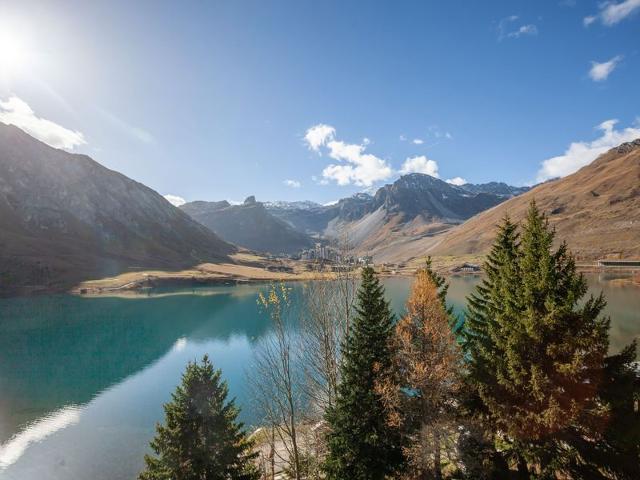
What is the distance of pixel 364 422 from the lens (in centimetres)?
1994

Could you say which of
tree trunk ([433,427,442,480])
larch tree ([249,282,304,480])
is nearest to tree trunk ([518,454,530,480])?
tree trunk ([433,427,442,480])

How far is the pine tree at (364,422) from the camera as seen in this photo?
1986 cm

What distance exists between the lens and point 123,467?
3012cm

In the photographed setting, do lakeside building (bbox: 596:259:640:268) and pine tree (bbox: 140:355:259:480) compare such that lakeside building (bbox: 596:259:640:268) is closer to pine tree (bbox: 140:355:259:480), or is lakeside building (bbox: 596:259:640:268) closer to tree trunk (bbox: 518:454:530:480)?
tree trunk (bbox: 518:454:530:480)

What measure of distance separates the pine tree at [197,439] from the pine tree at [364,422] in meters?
4.84

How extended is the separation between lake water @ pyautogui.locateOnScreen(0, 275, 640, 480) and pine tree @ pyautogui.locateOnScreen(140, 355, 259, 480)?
1592 cm

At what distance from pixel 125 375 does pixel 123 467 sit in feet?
99.3

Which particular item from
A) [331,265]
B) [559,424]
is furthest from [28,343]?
[559,424]

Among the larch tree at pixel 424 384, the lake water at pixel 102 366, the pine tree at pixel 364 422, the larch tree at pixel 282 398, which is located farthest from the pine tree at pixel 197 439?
the lake water at pixel 102 366

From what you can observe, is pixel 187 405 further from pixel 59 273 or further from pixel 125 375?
pixel 59 273

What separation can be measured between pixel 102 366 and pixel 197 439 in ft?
177

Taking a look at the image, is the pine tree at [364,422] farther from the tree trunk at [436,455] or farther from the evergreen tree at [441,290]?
the evergreen tree at [441,290]

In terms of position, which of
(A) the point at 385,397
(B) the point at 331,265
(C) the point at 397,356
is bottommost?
(A) the point at 385,397

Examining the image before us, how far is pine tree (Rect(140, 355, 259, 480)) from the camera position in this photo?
17438 millimetres
